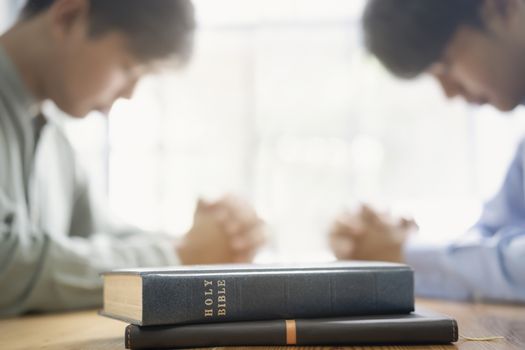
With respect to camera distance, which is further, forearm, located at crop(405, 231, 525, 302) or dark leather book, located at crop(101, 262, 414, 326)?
forearm, located at crop(405, 231, 525, 302)

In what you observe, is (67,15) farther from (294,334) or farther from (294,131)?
(294,131)

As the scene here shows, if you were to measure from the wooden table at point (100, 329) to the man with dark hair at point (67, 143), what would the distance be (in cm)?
12

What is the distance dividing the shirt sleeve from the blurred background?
1297mm

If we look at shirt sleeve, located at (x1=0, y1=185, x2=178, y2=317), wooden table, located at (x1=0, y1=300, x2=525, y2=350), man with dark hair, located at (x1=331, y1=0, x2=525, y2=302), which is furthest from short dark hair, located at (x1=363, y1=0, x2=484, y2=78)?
shirt sleeve, located at (x1=0, y1=185, x2=178, y2=317)

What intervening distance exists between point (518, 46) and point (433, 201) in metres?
1.28

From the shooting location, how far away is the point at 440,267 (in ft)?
3.71

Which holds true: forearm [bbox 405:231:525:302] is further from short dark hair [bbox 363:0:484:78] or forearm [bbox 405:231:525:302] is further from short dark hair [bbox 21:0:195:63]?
short dark hair [bbox 21:0:195:63]

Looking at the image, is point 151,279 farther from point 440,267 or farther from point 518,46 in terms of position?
point 518,46

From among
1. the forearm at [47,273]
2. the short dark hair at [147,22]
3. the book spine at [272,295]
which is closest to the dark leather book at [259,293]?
the book spine at [272,295]

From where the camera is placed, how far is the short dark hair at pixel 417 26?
1223 mm

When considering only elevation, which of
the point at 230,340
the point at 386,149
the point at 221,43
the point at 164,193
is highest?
the point at 221,43

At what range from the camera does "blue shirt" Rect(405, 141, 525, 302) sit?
99 cm

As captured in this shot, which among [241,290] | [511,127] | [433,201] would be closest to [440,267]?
[511,127]

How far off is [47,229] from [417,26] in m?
0.84
